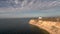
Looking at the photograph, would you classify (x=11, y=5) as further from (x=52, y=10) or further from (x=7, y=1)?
(x=52, y=10)

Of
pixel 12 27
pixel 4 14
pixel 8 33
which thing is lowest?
pixel 8 33

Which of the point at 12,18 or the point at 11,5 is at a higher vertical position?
the point at 11,5

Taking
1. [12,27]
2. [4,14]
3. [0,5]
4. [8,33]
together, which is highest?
[0,5]

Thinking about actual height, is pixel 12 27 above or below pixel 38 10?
below

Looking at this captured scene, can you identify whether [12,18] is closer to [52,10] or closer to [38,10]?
[38,10]

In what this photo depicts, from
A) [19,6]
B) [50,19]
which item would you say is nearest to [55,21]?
[50,19]

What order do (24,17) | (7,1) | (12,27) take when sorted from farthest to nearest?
1. (12,27)
2. (24,17)
3. (7,1)

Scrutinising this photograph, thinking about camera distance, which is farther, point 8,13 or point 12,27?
point 12,27

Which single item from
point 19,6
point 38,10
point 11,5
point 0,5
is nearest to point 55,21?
point 38,10

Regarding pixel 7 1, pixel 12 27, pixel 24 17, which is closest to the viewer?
pixel 7 1
